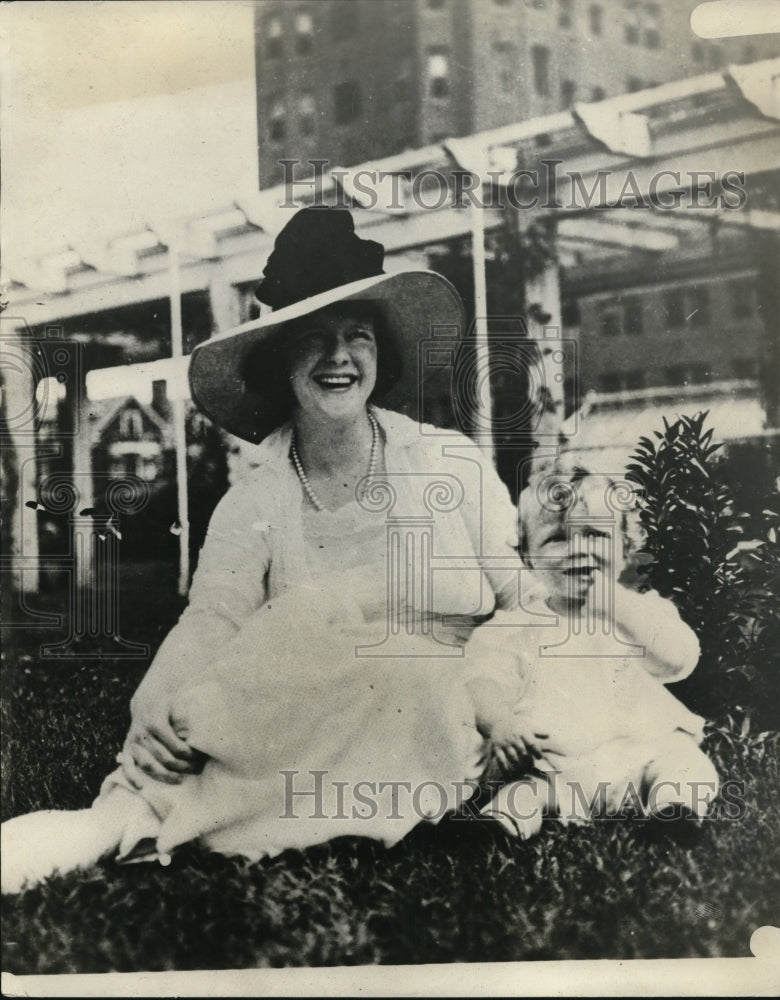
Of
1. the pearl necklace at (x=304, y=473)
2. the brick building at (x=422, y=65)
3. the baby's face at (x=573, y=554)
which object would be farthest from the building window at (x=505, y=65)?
the baby's face at (x=573, y=554)

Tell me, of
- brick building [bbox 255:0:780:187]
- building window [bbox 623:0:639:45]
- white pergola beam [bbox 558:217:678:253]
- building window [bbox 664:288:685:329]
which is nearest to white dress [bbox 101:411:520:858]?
building window [bbox 664:288:685:329]

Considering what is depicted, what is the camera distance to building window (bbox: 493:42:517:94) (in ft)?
9.05

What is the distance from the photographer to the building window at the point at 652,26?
2797 mm

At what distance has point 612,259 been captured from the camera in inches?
109

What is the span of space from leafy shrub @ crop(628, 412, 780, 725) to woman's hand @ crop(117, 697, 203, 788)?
1470mm

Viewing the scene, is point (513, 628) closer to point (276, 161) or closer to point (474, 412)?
point (474, 412)

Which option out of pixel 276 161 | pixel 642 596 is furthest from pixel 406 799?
pixel 276 161

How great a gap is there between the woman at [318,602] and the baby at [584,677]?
3.6 inches

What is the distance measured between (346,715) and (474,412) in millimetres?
972

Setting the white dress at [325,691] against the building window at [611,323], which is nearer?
the white dress at [325,691]

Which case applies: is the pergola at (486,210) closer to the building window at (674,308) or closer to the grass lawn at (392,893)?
the building window at (674,308)

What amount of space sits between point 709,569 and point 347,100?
1789mm

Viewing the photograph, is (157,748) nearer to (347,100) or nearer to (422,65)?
(347,100)

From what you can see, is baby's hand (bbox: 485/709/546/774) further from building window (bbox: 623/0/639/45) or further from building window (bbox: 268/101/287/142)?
building window (bbox: 623/0/639/45)
